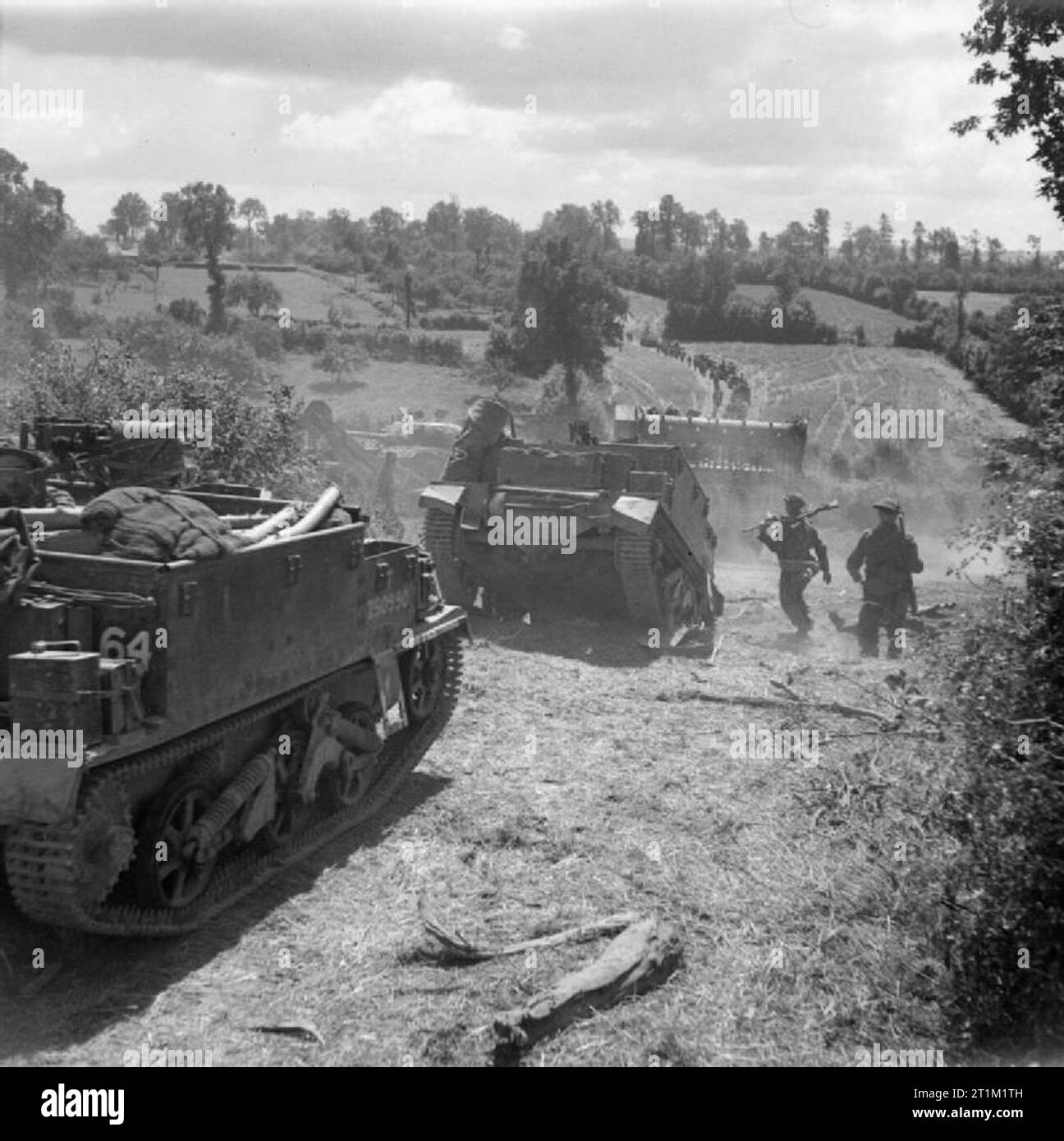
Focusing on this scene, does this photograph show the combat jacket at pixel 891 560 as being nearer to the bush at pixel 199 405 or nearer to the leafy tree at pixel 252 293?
the bush at pixel 199 405

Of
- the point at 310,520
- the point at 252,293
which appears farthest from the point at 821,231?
the point at 310,520

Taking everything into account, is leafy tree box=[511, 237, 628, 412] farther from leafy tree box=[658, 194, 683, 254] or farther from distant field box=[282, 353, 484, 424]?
leafy tree box=[658, 194, 683, 254]

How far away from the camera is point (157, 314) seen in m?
42.1

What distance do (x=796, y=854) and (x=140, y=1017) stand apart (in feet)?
11.7

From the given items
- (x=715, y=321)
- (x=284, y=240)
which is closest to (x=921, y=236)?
(x=284, y=240)

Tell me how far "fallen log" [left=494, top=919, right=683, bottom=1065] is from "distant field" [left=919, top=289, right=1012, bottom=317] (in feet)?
173

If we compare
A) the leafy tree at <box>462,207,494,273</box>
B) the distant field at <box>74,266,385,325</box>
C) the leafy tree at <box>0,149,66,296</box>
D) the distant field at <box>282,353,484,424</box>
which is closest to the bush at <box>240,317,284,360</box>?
the distant field at <box>282,353,484,424</box>

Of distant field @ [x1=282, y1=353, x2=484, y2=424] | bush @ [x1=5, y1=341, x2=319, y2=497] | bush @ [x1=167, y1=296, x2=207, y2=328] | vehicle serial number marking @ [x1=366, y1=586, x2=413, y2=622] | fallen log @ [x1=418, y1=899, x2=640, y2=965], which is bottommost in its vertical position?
fallen log @ [x1=418, y1=899, x2=640, y2=965]

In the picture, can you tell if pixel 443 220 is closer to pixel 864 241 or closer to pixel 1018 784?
pixel 864 241

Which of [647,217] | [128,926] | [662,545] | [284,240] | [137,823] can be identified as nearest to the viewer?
[128,926]

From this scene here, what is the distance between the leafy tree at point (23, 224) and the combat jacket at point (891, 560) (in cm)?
3613

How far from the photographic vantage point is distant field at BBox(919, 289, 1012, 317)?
58781 millimetres

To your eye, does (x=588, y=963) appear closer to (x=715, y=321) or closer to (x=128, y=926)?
(x=128, y=926)

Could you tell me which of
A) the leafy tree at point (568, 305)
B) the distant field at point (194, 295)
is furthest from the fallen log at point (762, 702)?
the distant field at point (194, 295)
